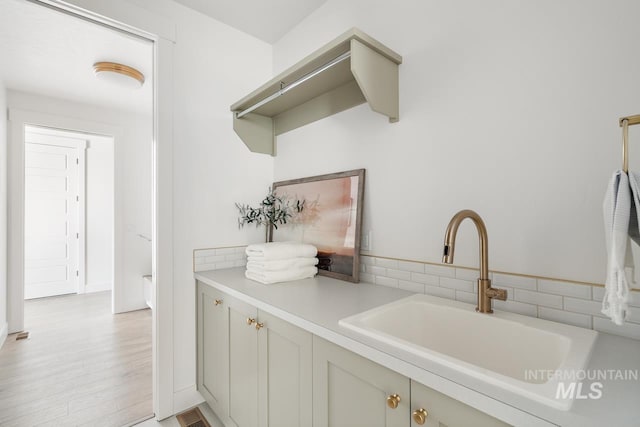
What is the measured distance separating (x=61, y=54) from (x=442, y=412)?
11.3 ft

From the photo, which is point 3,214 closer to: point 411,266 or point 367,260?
point 367,260

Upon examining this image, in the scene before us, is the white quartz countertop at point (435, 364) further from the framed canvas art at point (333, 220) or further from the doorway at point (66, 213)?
the doorway at point (66, 213)

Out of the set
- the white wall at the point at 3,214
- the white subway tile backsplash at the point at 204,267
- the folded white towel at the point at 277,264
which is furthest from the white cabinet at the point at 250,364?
the white wall at the point at 3,214

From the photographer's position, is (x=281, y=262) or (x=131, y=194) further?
(x=131, y=194)

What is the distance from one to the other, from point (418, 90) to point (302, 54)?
101 centimetres

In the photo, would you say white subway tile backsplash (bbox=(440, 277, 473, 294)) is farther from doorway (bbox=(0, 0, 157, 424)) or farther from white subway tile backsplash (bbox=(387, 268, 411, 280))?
doorway (bbox=(0, 0, 157, 424))

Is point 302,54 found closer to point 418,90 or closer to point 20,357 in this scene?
point 418,90

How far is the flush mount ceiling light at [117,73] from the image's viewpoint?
2.58 meters

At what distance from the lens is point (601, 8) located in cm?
93

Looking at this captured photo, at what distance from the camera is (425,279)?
1354mm

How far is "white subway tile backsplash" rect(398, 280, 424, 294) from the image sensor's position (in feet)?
4.50

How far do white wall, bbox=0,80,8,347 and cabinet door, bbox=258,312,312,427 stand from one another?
10.0ft

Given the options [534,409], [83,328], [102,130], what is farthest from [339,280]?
[102,130]

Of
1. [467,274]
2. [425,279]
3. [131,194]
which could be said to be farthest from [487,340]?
[131,194]
